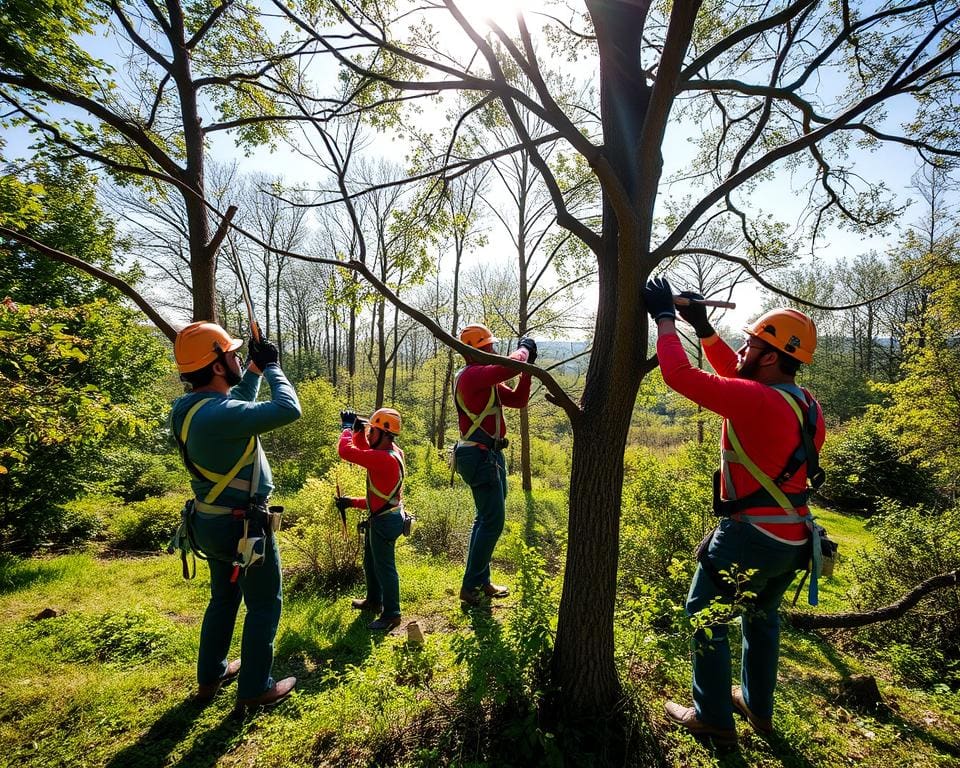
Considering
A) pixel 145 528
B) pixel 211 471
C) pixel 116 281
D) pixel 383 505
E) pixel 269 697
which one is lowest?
pixel 145 528

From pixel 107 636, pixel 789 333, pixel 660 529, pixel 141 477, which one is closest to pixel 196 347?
pixel 107 636

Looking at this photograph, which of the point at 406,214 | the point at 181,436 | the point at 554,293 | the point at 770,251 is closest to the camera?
the point at 181,436

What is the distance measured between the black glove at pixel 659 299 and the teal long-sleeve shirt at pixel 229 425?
6.96 feet

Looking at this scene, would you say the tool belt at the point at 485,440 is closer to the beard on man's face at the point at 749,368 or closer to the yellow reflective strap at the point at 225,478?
the yellow reflective strap at the point at 225,478

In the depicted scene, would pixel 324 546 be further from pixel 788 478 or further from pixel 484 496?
pixel 788 478

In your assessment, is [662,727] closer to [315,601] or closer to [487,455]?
[487,455]

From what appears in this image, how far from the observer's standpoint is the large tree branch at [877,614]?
4043mm

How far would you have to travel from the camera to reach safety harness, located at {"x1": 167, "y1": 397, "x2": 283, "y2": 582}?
263 cm

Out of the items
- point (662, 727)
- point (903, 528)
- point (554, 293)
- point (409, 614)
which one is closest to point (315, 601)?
point (409, 614)

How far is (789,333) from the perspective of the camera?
7.69ft

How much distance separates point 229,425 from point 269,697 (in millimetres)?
2014

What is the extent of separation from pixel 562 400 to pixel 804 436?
136cm

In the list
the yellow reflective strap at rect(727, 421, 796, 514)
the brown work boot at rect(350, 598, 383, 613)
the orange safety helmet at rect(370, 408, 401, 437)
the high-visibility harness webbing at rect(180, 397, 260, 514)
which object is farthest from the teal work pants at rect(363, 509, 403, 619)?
the yellow reflective strap at rect(727, 421, 796, 514)

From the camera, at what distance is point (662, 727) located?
2.44 metres
